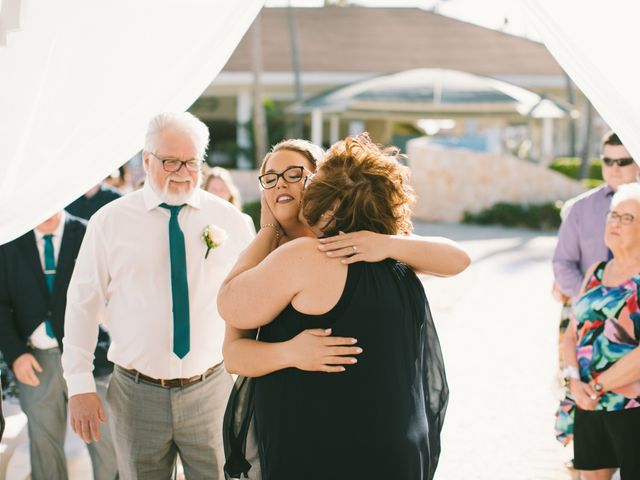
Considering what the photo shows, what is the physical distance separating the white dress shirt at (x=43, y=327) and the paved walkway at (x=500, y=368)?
2604 mm

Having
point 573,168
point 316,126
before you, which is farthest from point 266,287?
point 573,168

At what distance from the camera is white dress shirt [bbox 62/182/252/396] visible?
146 inches

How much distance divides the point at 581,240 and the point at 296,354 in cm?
340

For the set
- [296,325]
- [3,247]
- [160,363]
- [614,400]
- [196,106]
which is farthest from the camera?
[196,106]

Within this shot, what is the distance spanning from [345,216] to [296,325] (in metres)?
0.38

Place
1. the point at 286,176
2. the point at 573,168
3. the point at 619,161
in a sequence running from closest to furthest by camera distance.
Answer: the point at 286,176 → the point at 619,161 → the point at 573,168

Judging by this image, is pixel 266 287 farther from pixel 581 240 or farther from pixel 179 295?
pixel 581 240

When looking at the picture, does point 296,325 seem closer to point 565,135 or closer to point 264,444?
point 264,444

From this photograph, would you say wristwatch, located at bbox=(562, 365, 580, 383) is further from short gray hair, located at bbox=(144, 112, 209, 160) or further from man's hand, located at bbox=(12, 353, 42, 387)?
man's hand, located at bbox=(12, 353, 42, 387)

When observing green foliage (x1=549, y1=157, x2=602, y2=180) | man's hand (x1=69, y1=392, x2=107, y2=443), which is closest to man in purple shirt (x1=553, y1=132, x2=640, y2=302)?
man's hand (x1=69, y1=392, x2=107, y2=443)

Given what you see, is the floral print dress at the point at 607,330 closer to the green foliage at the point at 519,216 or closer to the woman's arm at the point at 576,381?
the woman's arm at the point at 576,381

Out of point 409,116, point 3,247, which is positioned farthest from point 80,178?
point 409,116

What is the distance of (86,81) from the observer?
12.3ft

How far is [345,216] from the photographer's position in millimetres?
2756
